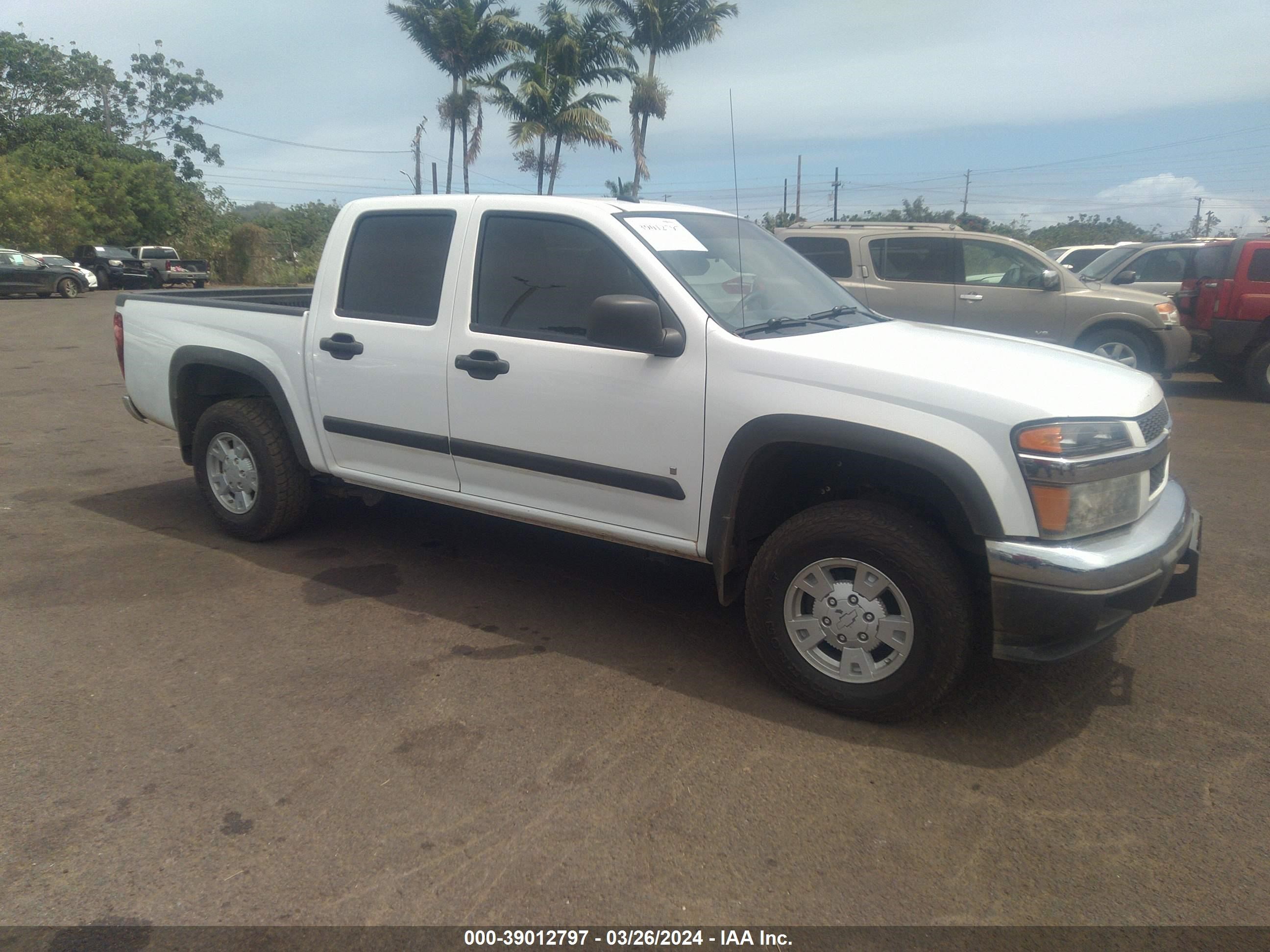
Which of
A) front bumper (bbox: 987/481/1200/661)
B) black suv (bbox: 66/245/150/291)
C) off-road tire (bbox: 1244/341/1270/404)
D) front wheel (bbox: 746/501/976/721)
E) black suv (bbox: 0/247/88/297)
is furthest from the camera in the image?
black suv (bbox: 66/245/150/291)

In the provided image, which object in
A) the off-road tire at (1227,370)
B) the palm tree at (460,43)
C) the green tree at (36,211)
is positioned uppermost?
the palm tree at (460,43)

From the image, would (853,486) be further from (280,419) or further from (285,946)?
(280,419)

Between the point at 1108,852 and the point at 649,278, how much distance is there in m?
2.52

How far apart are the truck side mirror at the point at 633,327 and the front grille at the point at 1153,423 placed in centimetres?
166

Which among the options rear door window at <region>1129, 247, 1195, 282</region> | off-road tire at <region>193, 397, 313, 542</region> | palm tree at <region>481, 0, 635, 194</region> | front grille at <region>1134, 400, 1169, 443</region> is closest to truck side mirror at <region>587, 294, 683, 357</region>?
front grille at <region>1134, 400, 1169, 443</region>

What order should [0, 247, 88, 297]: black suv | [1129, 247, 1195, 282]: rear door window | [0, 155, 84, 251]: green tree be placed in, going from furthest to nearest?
[0, 155, 84, 251]: green tree, [0, 247, 88, 297]: black suv, [1129, 247, 1195, 282]: rear door window

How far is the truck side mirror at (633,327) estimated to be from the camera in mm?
3492

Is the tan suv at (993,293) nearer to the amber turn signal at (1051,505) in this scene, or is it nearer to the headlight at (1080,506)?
the headlight at (1080,506)

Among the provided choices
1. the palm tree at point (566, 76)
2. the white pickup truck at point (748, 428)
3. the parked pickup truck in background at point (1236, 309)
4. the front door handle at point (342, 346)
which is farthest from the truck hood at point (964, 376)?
the palm tree at point (566, 76)

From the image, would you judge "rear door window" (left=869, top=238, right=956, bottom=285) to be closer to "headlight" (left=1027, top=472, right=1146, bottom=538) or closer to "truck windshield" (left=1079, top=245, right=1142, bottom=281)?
"truck windshield" (left=1079, top=245, right=1142, bottom=281)

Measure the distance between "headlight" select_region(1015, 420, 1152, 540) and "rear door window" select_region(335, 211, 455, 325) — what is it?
2.65m

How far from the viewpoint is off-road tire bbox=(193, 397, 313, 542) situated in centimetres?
506

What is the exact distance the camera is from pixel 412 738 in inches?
129

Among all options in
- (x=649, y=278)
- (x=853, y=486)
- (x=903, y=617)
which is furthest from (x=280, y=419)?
(x=903, y=617)
